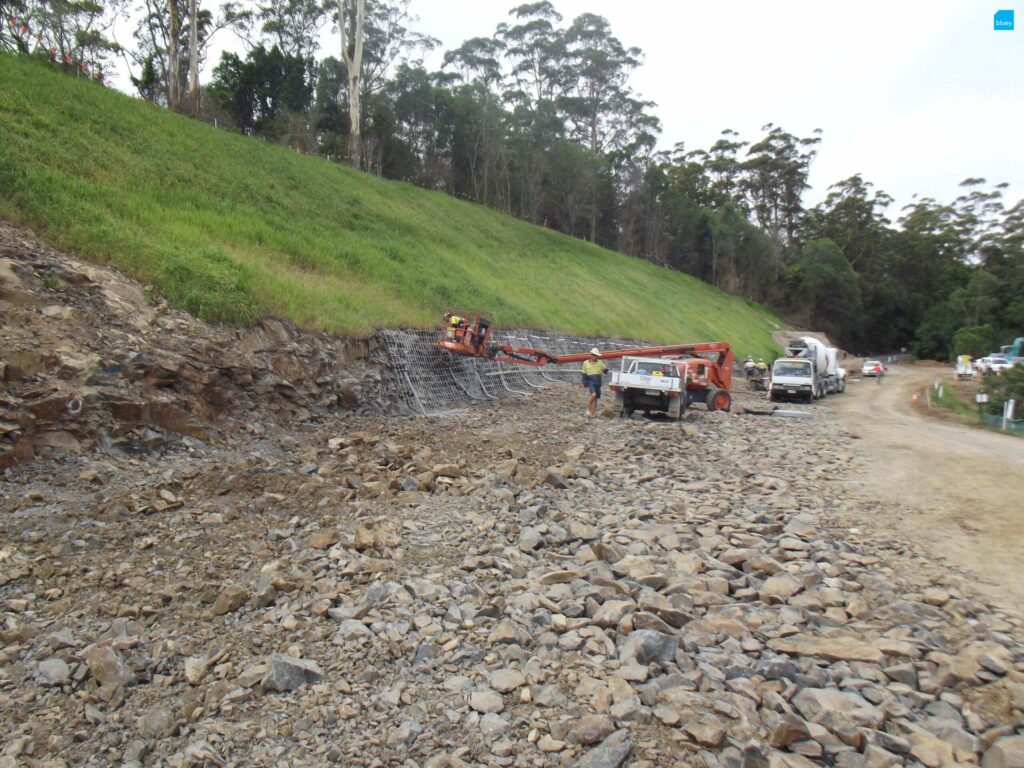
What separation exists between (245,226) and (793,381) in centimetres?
2207

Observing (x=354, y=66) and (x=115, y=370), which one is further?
(x=354, y=66)

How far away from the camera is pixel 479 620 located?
5.29 metres

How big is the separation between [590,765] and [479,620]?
179cm

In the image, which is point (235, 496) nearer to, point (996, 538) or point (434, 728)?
point (434, 728)

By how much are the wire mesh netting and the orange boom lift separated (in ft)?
2.28

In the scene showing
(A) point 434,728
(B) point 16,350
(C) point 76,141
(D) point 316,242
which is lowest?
(A) point 434,728

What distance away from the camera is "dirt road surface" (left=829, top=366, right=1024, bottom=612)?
680 centimetres

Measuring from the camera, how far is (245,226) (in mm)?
16438

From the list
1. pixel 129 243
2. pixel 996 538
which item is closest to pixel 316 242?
pixel 129 243

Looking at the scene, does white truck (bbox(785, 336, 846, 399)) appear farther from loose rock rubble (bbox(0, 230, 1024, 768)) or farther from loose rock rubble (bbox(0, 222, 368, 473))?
loose rock rubble (bbox(0, 222, 368, 473))

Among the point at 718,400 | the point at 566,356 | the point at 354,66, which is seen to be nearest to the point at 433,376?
the point at 566,356

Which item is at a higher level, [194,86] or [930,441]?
[194,86]

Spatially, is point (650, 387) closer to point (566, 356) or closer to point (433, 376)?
point (566, 356)

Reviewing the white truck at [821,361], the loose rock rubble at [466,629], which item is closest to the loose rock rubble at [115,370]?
the loose rock rubble at [466,629]
